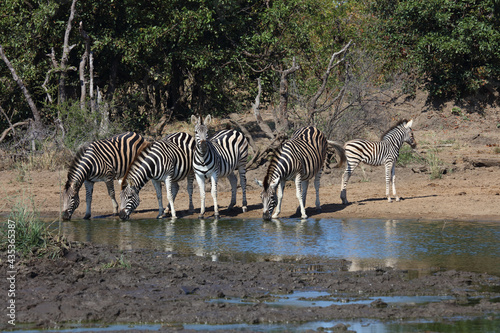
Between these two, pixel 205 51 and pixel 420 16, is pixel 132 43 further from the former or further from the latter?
pixel 420 16

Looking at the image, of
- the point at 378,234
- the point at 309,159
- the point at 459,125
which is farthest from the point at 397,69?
the point at 378,234

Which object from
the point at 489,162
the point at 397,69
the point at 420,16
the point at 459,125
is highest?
the point at 420,16

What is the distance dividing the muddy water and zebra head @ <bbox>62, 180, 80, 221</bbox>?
368mm

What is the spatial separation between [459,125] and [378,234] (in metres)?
11.9

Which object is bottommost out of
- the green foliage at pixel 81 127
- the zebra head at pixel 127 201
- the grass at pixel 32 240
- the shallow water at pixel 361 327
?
the shallow water at pixel 361 327

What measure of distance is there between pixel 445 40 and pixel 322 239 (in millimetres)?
13162

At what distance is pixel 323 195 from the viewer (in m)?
15.3

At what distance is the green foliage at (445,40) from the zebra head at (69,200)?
13248 millimetres

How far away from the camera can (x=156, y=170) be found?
13141 millimetres

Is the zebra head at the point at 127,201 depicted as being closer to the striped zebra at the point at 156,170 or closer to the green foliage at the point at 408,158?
the striped zebra at the point at 156,170

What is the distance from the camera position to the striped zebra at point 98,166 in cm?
1319

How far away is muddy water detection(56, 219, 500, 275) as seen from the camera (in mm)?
8656

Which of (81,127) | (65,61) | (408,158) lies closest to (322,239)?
(408,158)

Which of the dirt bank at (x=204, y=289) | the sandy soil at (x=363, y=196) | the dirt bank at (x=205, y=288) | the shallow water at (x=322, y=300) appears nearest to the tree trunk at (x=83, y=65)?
the sandy soil at (x=363, y=196)
